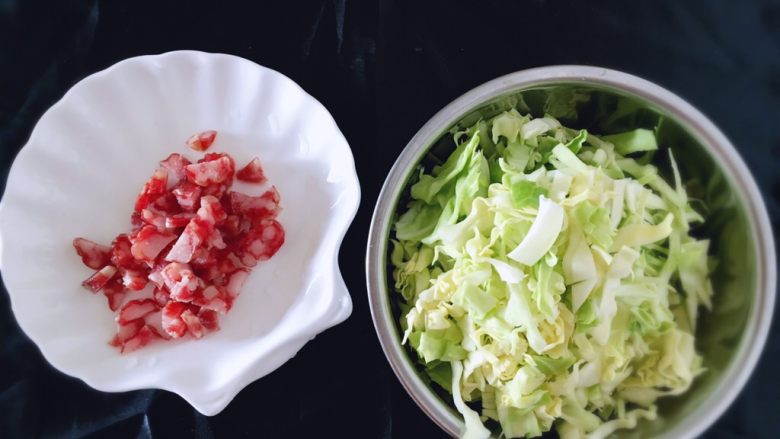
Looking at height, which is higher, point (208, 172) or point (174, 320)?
point (208, 172)

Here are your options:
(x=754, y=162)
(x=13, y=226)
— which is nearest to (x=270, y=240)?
(x=13, y=226)

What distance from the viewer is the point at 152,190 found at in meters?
0.93

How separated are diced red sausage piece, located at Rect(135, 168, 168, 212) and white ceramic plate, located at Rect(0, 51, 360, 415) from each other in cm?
6

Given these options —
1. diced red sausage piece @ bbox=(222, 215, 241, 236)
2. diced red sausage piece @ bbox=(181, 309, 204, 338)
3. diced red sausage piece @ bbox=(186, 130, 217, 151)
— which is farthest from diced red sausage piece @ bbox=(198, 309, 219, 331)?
diced red sausage piece @ bbox=(186, 130, 217, 151)

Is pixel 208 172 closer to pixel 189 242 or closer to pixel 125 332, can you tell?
pixel 189 242

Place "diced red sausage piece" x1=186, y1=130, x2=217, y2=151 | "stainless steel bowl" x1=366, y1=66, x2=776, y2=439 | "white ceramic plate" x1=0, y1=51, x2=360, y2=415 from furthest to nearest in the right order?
"diced red sausage piece" x1=186, y1=130, x2=217, y2=151 → "white ceramic plate" x1=0, y1=51, x2=360, y2=415 → "stainless steel bowl" x1=366, y1=66, x2=776, y2=439

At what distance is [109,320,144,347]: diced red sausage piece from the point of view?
912 mm

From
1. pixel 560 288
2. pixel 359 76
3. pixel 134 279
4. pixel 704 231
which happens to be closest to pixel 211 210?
pixel 134 279

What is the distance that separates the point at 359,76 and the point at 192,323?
41 centimetres

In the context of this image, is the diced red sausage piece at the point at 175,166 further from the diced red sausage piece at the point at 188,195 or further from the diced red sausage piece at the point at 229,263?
the diced red sausage piece at the point at 229,263

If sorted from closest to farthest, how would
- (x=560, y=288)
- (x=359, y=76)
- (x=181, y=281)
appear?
(x=560, y=288)
(x=181, y=281)
(x=359, y=76)

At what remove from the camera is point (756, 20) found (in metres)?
0.98

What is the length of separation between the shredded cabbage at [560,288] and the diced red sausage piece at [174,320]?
0.29 metres

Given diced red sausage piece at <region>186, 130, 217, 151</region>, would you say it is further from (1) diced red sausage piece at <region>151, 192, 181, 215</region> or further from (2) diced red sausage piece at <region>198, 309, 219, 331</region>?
(2) diced red sausage piece at <region>198, 309, 219, 331</region>
